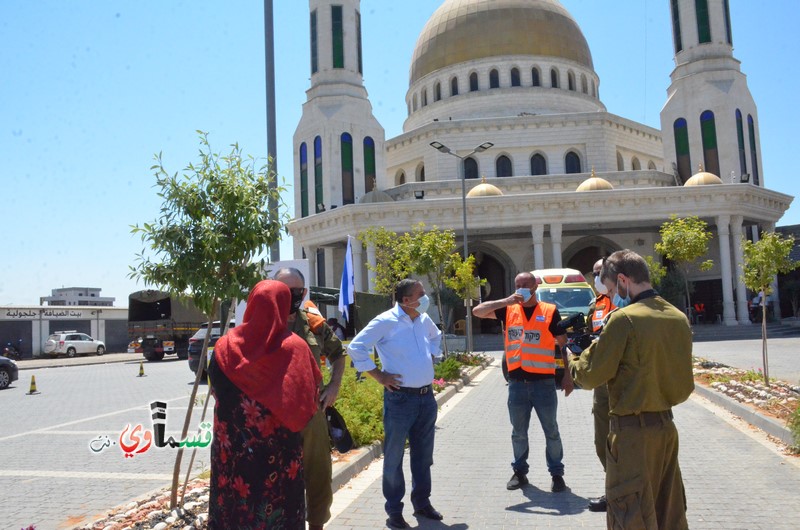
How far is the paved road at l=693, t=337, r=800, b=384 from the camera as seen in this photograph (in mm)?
14070

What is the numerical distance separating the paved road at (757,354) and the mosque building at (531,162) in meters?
8.23

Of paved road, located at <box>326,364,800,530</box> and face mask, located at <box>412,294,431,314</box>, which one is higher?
face mask, located at <box>412,294,431,314</box>

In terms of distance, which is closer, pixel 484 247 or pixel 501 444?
pixel 501 444

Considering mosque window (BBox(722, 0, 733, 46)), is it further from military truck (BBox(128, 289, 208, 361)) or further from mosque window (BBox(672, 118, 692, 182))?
military truck (BBox(128, 289, 208, 361))

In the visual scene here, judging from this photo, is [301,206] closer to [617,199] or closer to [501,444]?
[617,199]

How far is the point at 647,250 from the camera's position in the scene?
122 ft

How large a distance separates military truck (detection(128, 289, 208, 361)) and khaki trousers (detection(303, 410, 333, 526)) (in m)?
27.8

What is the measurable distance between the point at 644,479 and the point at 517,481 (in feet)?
7.86

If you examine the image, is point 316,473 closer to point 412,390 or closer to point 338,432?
point 338,432

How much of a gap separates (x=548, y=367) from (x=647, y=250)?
34048mm

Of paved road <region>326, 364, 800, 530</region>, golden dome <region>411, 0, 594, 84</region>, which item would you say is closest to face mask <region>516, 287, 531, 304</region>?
paved road <region>326, 364, 800, 530</region>

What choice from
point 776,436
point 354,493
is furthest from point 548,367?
point 776,436

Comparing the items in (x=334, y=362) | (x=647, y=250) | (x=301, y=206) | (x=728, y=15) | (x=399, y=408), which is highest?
(x=728, y=15)

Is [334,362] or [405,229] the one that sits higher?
[405,229]
